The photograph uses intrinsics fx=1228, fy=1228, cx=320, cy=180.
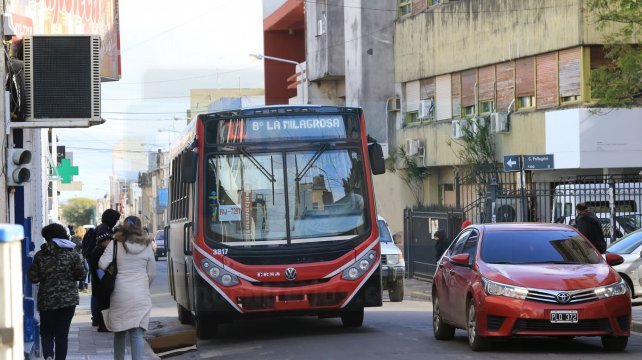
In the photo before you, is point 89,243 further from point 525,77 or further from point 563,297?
point 525,77

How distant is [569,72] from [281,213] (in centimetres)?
1755

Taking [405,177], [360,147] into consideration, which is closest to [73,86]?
[360,147]

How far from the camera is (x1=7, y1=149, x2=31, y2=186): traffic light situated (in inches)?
548

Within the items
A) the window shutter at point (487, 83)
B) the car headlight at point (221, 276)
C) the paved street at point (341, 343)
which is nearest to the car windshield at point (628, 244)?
the paved street at point (341, 343)

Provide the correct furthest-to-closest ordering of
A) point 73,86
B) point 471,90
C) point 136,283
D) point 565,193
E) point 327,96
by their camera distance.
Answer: point 327,96 < point 471,90 < point 565,193 < point 73,86 < point 136,283

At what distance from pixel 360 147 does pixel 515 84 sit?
63.1 feet

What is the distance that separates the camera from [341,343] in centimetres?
1616

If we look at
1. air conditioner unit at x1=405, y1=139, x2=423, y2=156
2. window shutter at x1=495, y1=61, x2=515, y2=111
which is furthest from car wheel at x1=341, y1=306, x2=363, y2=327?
air conditioner unit at x1=405, y1=139, x2=423, y2=156

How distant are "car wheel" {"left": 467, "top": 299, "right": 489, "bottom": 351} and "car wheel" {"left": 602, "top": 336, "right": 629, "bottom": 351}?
4.50ft

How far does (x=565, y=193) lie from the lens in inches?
1125

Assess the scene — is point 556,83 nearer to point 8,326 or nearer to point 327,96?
point 327,96

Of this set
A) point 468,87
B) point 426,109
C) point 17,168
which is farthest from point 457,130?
point 17,168

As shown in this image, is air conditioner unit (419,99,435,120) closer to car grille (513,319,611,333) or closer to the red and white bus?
the red and white bus

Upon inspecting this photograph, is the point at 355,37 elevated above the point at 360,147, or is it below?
above
